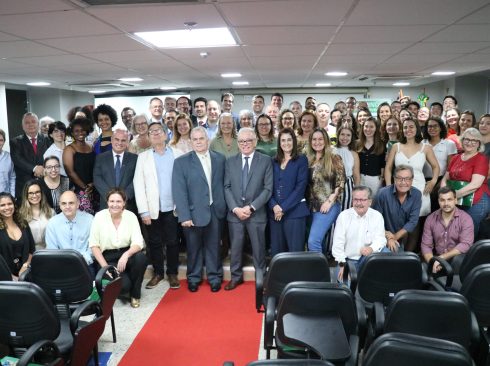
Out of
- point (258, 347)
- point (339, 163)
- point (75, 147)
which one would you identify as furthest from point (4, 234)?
point (339, 163)

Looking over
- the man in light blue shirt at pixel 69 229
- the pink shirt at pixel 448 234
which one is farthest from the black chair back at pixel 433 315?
the man in light blue shirt at pixel 69 229

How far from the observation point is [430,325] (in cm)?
177

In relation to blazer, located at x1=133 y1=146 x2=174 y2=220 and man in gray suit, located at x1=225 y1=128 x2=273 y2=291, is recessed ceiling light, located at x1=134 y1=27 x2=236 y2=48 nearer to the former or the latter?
man in gray suit, located at x1=225 y1=128 x2=273 y2=291

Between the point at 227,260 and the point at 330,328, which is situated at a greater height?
the point at 330,328

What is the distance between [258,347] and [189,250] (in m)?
1.32

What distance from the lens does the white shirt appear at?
125 inches

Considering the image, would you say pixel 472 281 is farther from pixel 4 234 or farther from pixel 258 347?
pixel 4 234

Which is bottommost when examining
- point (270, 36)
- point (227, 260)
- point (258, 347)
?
point (258, 347)

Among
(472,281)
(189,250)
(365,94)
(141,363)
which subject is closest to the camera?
(472,281)

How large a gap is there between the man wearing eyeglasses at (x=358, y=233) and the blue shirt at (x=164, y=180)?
5.36 feet

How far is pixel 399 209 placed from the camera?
3.60 m

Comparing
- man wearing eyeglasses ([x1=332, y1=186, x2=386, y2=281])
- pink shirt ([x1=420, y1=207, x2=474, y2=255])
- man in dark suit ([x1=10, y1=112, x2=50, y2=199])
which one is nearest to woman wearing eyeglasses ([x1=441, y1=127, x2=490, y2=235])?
pink shirt ([x1=420, y1=207, x2=474, y2=255])

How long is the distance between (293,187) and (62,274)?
208cm

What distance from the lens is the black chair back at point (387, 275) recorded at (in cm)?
238
